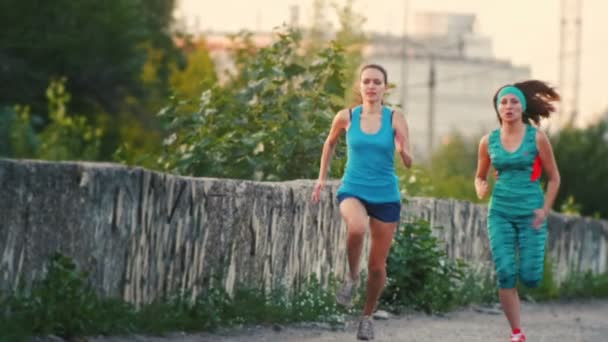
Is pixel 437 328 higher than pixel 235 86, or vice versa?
pixel 235 86

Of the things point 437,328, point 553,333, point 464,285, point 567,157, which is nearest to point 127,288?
point 437,328

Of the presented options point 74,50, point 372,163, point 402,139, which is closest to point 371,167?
point 372,163

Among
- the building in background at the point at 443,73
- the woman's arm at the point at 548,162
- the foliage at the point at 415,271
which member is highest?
the building in background at the point at 443,73

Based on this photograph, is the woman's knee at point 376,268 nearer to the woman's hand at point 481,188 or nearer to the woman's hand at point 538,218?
the woman's hand at point 481,188

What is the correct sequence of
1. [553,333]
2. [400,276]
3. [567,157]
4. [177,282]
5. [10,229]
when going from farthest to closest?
[567,157]
[400,276]
[553,333]
[177,282]
[10,229]

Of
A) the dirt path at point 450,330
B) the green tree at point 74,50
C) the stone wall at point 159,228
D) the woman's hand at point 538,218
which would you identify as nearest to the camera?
the stone wall at point 159,228

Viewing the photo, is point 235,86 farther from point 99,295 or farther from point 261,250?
point 99,295

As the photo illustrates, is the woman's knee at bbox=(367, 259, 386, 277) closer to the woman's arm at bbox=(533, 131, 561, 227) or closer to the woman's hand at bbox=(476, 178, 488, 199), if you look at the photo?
the woman's hand at bbox=(476, 178, 488, 199)

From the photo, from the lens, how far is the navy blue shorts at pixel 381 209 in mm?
10938

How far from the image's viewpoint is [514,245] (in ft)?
35.8

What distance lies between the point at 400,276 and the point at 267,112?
6.28 ft

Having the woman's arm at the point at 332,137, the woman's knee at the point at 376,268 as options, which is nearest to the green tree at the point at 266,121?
the woman's arm at the point at 332,137

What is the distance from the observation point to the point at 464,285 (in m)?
16.7

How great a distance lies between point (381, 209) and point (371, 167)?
31 centimetres
